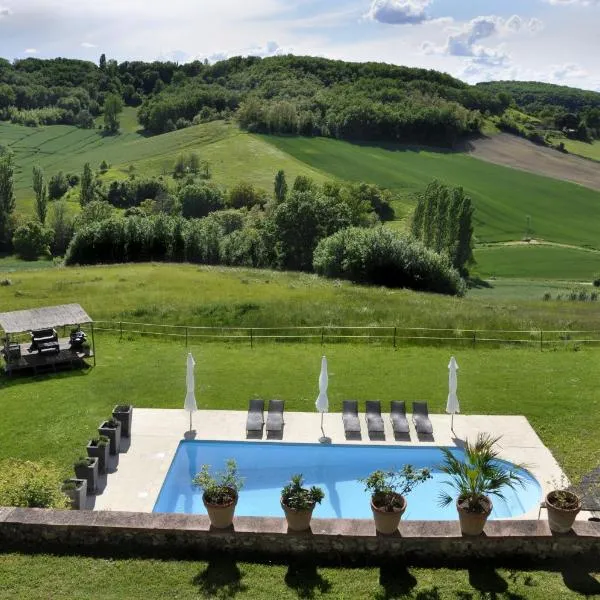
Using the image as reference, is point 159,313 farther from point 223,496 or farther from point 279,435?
point 223,496

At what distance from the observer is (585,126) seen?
15362cm

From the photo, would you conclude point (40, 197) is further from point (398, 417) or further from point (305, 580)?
point (305, 580)

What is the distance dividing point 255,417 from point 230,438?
1.07 m

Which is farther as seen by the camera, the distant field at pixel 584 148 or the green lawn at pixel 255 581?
the distant field at pixel 584 148

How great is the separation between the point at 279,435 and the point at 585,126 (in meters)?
163

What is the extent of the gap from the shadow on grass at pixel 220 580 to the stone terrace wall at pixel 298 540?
271mm

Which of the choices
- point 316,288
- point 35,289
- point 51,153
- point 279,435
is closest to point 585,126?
point 51,153

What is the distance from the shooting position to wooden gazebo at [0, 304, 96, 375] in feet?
68.6

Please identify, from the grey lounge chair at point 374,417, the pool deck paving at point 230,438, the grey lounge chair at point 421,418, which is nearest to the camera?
the pool deck paving at point 230,438

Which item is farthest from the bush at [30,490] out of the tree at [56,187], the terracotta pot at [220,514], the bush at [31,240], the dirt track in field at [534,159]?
the dirt track in field at [534,159]

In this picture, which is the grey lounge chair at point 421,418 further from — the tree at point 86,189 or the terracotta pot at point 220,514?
the tree at point 86,189

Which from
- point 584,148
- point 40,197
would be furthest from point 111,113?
point 584,148

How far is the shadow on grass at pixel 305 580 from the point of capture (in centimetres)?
935

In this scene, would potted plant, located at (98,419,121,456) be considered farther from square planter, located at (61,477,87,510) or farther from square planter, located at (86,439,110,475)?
square planter, located at (61,477,87,510)
